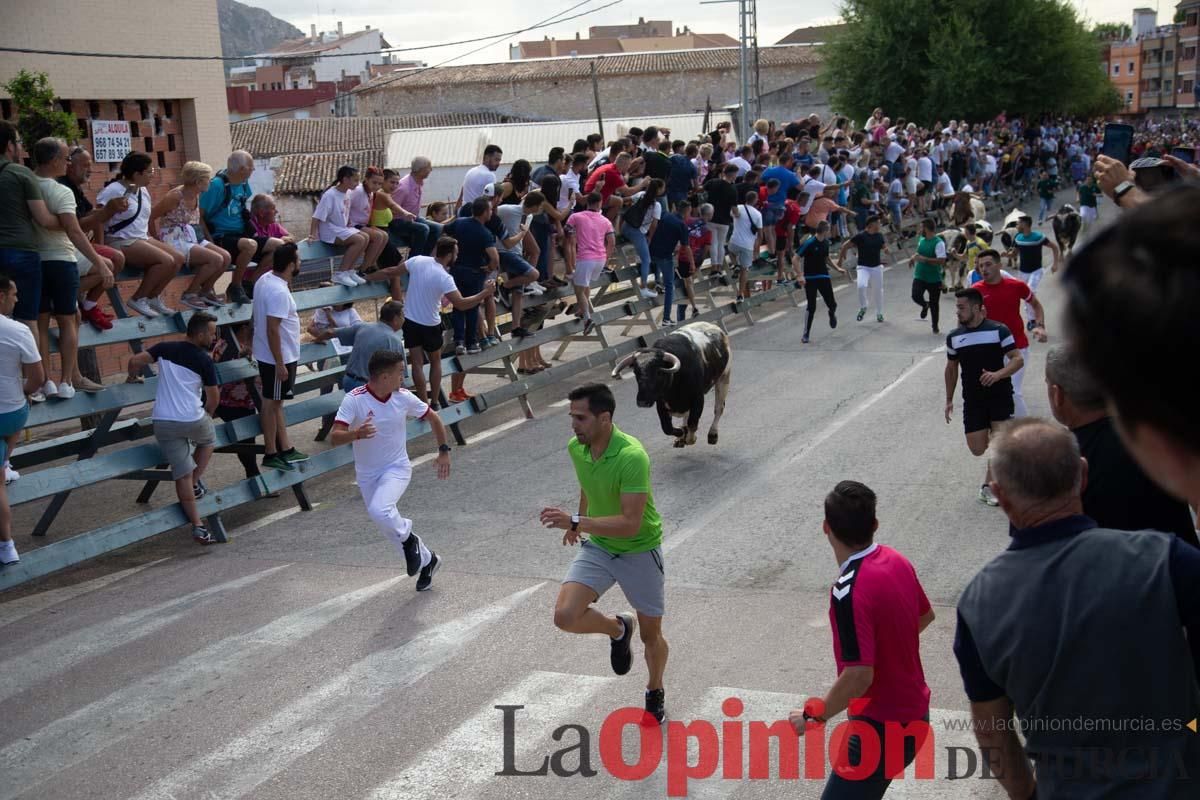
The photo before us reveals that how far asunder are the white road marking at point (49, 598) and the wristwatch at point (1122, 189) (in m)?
8.07

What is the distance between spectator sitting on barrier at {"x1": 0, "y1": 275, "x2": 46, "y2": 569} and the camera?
374 inches

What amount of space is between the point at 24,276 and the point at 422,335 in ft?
14.7

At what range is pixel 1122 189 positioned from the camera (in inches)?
291

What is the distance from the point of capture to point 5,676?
8203 mm

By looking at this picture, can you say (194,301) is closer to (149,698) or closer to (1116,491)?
(149,698)

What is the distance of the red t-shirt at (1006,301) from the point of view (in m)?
11.9

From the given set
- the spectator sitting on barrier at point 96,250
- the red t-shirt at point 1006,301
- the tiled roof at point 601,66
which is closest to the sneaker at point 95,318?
the spectator sitting on barrier at point 96,250

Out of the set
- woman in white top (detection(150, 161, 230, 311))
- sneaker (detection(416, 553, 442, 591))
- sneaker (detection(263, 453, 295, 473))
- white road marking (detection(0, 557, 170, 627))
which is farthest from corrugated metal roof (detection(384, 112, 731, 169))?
sneaker (detection(416, 553, 442, 591))

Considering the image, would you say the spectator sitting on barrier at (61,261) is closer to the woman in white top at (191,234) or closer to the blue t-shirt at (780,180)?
the woman in white top at (191,234)

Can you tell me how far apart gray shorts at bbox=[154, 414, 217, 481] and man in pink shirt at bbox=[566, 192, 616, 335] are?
7428 millimetres

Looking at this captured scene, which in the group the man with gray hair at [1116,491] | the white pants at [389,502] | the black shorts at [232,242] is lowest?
the white pants at [389,502]

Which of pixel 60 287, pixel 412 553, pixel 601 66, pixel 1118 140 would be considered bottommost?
pixel 412 553

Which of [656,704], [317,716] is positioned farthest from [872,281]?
[317,716]

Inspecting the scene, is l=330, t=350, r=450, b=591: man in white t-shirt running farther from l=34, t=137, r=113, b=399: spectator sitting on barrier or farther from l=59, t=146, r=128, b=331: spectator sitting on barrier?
l=59, t=146, r=128, b=331: spectator sitting on barrier
